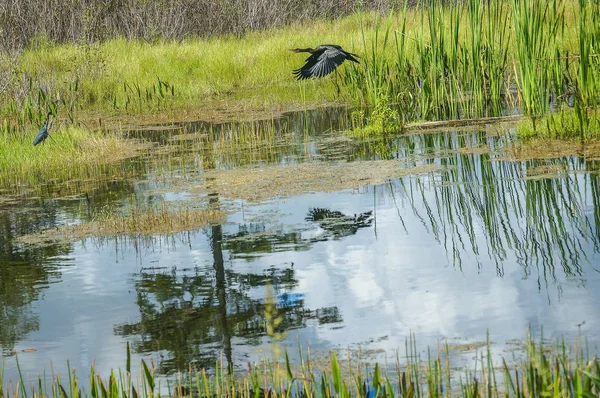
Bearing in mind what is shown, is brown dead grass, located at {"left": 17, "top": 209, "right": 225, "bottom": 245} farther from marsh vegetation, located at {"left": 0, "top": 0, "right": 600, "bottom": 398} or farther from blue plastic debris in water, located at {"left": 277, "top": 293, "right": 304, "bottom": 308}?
blue plastic debris in water, located at {"left": 277, "top": 293, "right": 304, "bottom": 308}

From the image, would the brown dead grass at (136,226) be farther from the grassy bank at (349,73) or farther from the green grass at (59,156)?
the grassy bank at (349,73)

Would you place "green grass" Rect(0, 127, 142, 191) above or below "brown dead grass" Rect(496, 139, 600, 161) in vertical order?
above

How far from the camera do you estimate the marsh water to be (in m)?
3.99

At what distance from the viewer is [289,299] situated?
14.9 feet

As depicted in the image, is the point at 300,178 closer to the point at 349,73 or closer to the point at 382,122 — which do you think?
the point at 382,122

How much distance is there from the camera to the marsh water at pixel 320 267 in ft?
13.1

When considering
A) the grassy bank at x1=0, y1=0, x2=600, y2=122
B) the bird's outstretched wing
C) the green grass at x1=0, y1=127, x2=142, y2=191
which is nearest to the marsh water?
the green grass at x1=0, y1=127, x2=142, y2=191

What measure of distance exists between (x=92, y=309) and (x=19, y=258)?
159 centimetres

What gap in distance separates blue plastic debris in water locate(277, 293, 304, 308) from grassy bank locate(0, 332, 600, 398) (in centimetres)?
76

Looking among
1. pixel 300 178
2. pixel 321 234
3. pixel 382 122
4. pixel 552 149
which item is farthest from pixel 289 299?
pixel 382 122

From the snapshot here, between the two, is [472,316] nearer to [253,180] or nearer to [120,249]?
[120,249]

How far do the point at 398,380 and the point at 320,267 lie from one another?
1.97 m

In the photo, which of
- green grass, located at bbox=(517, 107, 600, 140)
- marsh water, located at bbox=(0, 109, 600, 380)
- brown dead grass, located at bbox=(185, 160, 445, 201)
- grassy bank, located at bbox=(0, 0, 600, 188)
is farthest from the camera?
grassy bank, located at bbox=(0, 0, 600, 188)

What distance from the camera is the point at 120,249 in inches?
238
